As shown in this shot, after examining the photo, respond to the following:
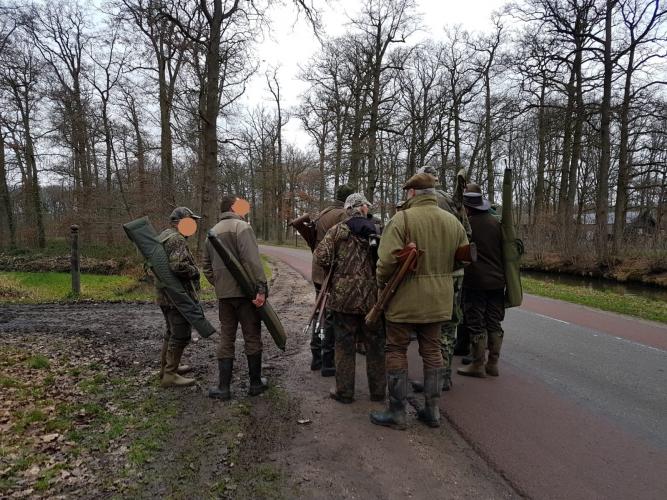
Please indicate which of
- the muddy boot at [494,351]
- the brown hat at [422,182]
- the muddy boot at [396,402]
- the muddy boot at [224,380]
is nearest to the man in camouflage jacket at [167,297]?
the muddy boot at [224,380]

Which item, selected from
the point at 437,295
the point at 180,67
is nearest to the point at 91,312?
the point at 437,295

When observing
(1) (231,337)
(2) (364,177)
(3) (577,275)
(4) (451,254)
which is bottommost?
(3) (577,275)

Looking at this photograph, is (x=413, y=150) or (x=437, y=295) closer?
(x=437, y=295)

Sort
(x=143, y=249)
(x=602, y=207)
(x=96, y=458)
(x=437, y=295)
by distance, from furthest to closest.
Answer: (x=602, y=207) → (x=143, y=249) → (x=437, y=295) → (x=96, y=458)

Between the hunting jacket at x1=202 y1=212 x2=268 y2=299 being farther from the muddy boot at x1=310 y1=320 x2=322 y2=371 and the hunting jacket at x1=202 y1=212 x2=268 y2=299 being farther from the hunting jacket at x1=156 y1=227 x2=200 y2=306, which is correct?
the muddy boot at x1=310 y1=320 x2=322 y2=371

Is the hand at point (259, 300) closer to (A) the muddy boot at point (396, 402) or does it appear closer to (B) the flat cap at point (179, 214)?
(B) the flat cap at point (179, 214)

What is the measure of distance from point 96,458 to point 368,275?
2.64m

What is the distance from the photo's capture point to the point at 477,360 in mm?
4941

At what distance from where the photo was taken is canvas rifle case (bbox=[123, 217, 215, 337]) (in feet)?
14.2

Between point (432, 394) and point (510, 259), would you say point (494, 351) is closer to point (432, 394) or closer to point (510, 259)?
point (510, 259)

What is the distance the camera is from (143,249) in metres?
4.31

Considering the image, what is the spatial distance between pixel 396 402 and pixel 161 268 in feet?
8.84

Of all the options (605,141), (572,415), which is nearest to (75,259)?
(572,415)

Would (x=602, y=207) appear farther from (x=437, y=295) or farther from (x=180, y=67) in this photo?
(x=180, y=67)
